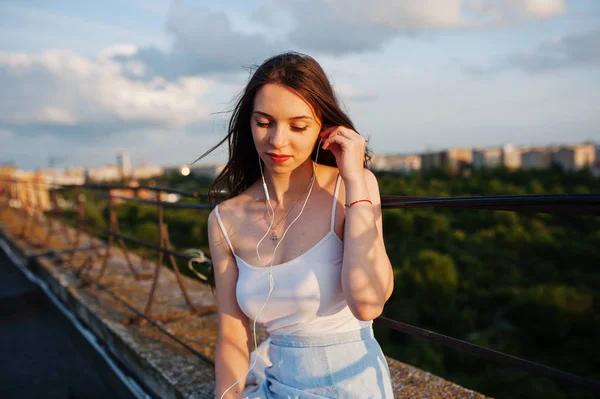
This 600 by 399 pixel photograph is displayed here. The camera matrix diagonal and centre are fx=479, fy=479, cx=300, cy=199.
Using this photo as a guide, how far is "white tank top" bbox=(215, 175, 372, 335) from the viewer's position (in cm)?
128

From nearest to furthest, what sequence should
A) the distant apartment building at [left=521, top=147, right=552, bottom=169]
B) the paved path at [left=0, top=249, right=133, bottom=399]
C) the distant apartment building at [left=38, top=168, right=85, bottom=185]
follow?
1. the paved path at [left=0, top=249, right=133, bottom=399]
2. the distant apartment building at [left=38, top=168, right=85, bottom=185]
3. the distant apartment building at [left=521, top=147, right=552, bottom=169]

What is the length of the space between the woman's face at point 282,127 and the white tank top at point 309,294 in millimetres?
188

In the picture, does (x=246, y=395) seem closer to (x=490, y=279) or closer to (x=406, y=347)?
(x=406, y=347)

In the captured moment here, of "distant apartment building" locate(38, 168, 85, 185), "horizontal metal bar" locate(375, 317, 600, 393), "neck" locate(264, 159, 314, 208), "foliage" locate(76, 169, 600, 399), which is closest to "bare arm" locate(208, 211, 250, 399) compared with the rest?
"neck" locate(264, 159, 314, 208)

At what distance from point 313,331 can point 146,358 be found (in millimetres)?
1174

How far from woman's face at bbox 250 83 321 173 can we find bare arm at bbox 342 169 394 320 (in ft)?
0.76

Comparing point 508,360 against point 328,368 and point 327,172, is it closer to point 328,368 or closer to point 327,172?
point 328,368

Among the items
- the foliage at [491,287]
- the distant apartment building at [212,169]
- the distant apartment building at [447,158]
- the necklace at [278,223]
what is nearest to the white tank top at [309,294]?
the necklace at [278,223]

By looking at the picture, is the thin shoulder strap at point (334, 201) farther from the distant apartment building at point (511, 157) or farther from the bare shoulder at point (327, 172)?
the distant apartment building at point (511, 157)

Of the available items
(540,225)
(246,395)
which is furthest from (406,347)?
(540,225)

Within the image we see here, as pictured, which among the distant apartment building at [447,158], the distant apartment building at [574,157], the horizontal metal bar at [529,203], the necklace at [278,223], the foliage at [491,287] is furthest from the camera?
the distant apartment building at [447,158]

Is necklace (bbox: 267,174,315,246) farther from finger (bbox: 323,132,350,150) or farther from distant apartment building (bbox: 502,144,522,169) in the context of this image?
distant apartment building (bbox: 502,144,522,169)

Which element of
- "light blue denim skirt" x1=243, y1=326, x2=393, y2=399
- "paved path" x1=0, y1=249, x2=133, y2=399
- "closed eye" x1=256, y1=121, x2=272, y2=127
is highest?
"closed eye" x1=256, y1=121, x2=272, y2=127

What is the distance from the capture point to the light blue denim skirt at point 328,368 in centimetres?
126
